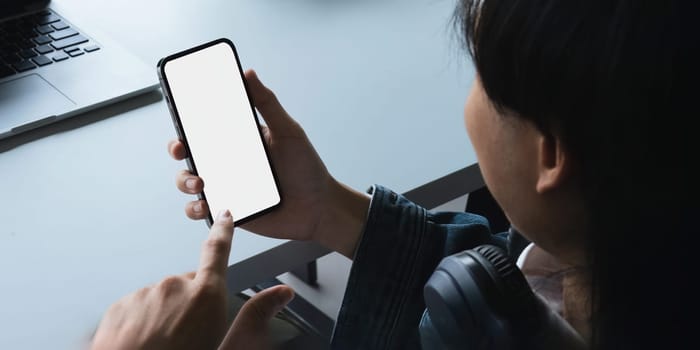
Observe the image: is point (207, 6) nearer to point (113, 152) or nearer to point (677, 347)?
point (113, 152)

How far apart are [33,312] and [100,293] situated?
0.16 ft

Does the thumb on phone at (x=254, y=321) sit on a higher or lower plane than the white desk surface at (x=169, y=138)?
lower

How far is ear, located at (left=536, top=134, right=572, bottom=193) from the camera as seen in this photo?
53 centimetres

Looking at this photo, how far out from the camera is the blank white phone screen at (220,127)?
713 millimetres

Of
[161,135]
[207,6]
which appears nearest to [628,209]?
[161,135]

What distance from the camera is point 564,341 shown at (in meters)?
0.63

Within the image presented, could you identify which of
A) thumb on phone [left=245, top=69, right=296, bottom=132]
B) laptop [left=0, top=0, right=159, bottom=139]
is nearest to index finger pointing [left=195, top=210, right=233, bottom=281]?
thumb on phone [left=245, top=69, right=296, bottom=132]

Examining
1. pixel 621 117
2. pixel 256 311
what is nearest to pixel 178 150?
pixel 256 311

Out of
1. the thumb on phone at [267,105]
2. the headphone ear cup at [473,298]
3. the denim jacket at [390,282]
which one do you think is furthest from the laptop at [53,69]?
the headphone ear cup at [473,298]

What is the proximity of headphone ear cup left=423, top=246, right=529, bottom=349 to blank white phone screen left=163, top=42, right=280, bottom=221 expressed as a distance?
18 centimetres

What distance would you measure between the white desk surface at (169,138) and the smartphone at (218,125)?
0.11 ft

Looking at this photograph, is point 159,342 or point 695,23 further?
point 159,342

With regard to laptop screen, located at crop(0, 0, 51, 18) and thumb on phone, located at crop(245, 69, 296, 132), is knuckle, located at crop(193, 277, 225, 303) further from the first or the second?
laptop screen, located at crop(0, 0, 51, 18)

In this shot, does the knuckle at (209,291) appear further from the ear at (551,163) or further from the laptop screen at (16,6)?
the laptop screen at (16,6)
